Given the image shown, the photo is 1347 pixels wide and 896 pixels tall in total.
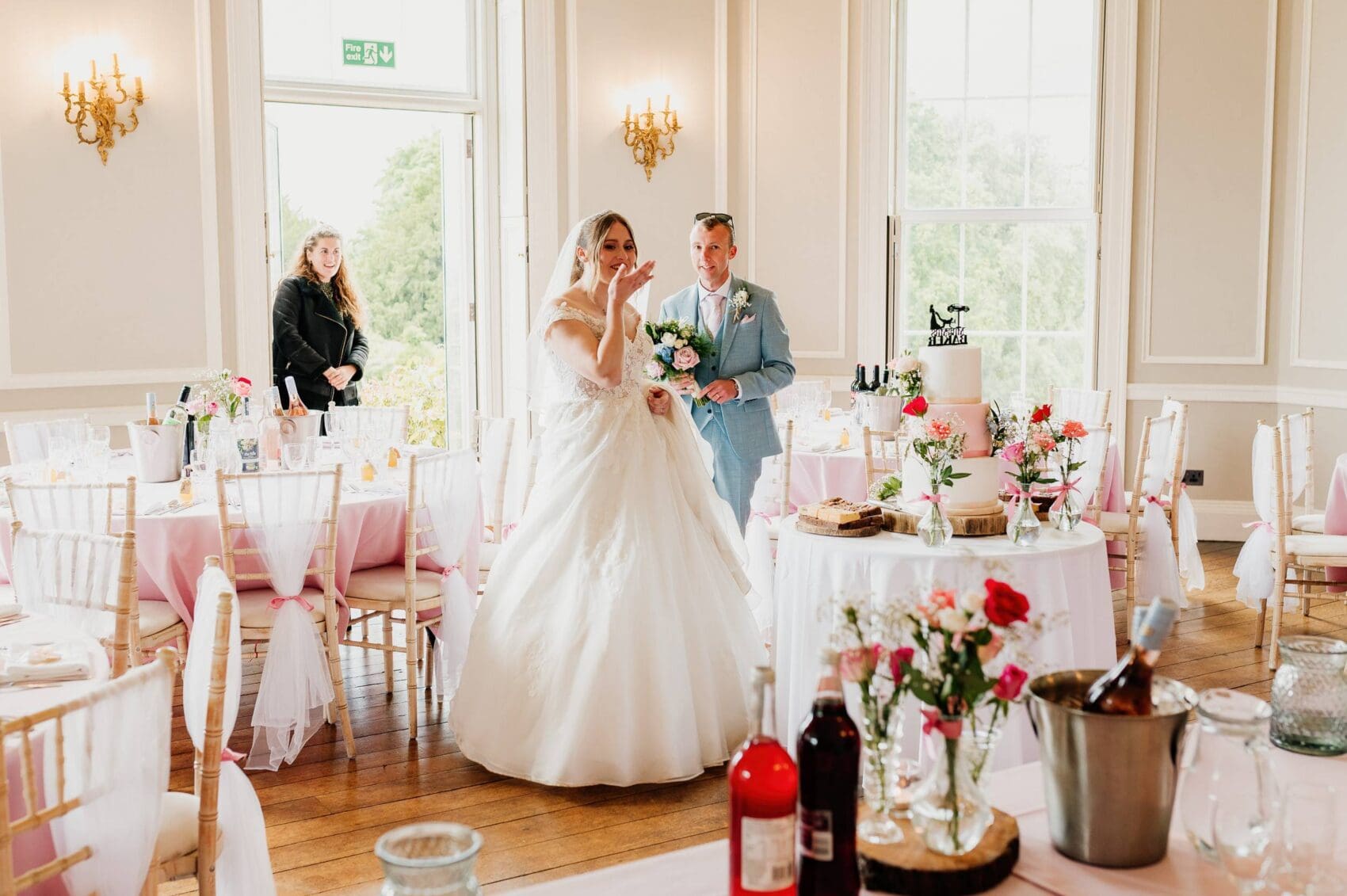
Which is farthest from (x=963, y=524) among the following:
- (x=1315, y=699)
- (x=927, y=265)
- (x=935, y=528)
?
(x=927, y=265)

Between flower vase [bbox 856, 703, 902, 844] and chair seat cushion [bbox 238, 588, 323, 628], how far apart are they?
301 cm

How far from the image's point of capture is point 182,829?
8.48ft

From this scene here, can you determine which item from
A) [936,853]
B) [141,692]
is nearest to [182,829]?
[141,692]

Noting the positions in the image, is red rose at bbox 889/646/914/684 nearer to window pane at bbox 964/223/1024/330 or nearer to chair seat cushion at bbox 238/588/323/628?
chair seat cushion at bbox 238/588/323/628

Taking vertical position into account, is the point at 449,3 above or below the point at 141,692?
above

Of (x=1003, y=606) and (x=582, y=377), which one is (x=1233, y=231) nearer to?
(x=582, y=377)

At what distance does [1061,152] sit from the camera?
26.6 feet

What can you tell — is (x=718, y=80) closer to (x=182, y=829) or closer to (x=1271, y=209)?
(x=1271, y=209)

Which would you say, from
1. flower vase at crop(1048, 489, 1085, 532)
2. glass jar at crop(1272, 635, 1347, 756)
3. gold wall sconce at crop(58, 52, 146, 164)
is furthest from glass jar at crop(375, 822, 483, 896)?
gold wall sconce at crop(58, 52, 146, 164)

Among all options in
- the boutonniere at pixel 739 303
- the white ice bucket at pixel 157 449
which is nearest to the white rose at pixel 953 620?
the boutonniere at pixel 739 303

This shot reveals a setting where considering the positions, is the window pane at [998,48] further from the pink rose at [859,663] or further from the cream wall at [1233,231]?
the pink rose at [859,663]

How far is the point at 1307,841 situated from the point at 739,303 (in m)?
3.96

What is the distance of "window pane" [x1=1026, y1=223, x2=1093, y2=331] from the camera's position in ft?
26.6

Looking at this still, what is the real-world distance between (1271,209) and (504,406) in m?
4.72
